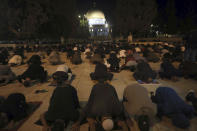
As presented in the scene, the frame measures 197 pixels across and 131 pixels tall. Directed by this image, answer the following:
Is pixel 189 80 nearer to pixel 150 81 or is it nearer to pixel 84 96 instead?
pixel 150 81

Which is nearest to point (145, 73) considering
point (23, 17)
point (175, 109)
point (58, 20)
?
point (175, 109)

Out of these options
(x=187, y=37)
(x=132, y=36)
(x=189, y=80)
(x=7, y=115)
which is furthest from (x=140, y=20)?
(x=7, y=115)

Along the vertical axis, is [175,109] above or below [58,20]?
below

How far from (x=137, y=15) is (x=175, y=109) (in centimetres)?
3724

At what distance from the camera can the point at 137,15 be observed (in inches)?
1511

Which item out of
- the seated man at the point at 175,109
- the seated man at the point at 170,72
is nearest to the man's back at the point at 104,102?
the seated man at the point at 175,109

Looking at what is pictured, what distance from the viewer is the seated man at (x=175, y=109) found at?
4441 mm

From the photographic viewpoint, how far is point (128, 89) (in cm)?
507

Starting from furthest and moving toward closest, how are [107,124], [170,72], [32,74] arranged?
[170,72]
[32,74]
[107,124]

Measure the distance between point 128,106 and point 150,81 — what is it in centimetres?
396

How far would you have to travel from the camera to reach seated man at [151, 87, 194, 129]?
444 cm

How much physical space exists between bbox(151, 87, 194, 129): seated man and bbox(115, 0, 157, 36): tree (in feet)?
116

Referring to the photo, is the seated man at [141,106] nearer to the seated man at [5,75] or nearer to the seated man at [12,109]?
the seated man at [12,109]

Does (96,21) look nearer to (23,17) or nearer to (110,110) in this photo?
(23,17)
